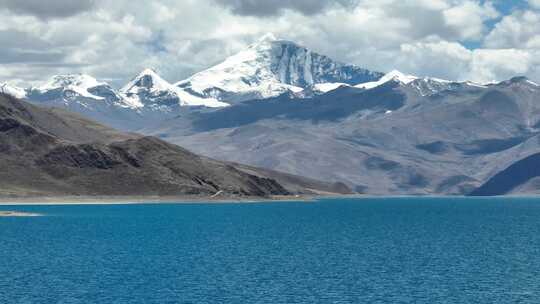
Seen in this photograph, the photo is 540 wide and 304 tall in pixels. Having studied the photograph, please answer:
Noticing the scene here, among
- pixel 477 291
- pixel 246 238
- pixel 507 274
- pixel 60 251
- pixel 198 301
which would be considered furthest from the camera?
pixel 246 238

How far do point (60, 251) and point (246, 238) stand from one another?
42.9 meters

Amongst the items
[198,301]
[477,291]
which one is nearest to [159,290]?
[198,301]

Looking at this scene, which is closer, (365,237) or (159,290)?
(159,290)

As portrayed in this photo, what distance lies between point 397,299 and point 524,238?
9082 centimetres

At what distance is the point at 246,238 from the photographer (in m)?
178

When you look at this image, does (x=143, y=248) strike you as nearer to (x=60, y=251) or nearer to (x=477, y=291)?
(x=60, y=251)

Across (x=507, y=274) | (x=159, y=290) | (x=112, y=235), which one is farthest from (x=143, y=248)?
(x=507, y=274)

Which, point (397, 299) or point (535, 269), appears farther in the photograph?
point (535, 269)

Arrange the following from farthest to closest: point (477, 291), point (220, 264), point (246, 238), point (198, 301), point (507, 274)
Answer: point (246, 238)
point (220, 264)
point (507, 274)
point (477, 291)
point (198, 301)

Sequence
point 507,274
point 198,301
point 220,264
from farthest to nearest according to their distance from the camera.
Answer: point 220,264 → point 507,274 → point 198,301

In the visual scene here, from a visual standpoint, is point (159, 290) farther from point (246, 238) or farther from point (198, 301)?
point (246, 238)

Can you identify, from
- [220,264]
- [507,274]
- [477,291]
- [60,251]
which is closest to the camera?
[477,291]

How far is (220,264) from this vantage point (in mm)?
130000

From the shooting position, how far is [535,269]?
124750 mm
